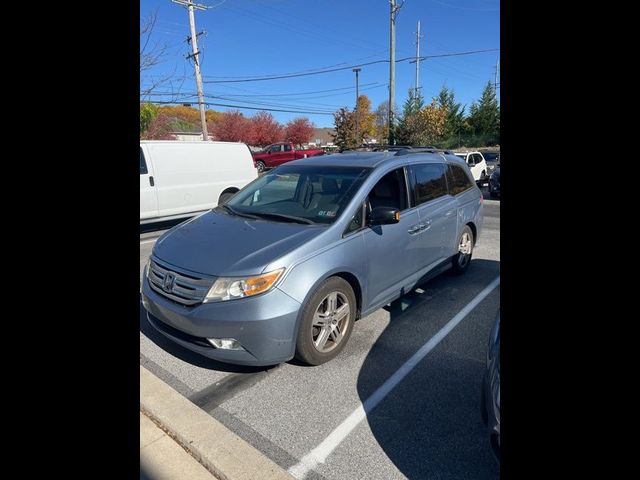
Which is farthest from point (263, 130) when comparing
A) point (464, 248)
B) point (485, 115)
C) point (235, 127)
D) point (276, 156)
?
point (464, 248)

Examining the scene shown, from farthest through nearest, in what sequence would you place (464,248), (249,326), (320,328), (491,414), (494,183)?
(494,183) < (464,248) < (320,328) < (249,326) < (491,414)

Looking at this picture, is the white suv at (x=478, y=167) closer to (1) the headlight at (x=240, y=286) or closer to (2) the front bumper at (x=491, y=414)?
(1) the headlight at (x=240, y=286)

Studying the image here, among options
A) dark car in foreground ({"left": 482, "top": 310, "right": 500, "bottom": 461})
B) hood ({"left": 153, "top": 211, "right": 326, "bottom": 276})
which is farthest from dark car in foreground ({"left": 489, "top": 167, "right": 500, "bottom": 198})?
dark car in foreground ({"left": 482, "top": 310, "right": 500, "bottom": 461})

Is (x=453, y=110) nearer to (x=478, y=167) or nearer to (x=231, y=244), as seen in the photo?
(x=478, y=167)

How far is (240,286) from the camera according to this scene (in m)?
2.85

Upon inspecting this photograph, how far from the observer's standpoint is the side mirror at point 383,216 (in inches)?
139

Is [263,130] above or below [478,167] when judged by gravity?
above

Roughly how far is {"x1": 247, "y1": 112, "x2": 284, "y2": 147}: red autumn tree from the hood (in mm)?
40552

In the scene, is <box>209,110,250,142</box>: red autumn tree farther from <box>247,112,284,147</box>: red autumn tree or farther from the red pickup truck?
the red pickup truck

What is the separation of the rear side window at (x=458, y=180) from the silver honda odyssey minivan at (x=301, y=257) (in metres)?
0.34

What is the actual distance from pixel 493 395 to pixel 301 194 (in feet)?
8.74
